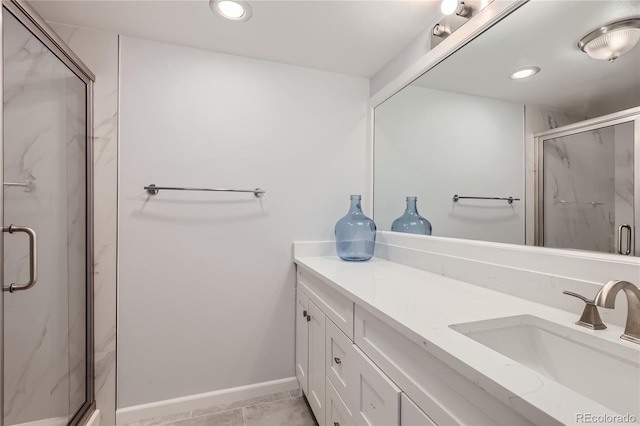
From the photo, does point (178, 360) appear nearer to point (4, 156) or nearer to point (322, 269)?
point (322, 269)

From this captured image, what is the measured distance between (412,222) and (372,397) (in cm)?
100

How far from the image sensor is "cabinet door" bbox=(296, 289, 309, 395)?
1.53 meters

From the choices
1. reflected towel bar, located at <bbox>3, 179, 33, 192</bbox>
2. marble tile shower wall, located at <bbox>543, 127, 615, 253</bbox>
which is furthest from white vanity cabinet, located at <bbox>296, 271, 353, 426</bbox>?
reflected towel bar, located at <bbox>3, 179, 33, 192</bbox>

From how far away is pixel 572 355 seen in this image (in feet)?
2.24

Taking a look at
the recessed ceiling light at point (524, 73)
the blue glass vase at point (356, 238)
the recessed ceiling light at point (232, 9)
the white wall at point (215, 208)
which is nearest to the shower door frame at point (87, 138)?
the white wall at point (215, 208)

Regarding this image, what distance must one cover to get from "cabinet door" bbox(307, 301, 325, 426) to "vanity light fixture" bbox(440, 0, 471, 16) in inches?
57.5

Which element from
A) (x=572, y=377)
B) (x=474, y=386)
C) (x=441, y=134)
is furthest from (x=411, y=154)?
(x=474, y=386)

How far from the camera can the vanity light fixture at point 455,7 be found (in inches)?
46.5

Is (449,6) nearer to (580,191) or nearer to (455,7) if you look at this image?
(455,7)

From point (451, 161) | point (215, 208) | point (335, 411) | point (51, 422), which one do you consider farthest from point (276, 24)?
point (51, 422)

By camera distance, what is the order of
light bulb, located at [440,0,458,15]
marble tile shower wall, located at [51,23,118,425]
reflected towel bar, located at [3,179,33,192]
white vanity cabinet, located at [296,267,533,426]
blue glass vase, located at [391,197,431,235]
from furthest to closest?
blue glass vase, located at [391,197,431,235] < marble tile shower wall, located at [51,23,118,425] < light bulb, located at [440,0,458,15] < reflected towel bar, located at [3,179,33,192] < white vanity cabinet, located at [296,267,533,426]

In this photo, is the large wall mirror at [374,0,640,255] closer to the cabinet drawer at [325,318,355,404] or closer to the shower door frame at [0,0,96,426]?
the cabinet drawer at [325,318,355,404]

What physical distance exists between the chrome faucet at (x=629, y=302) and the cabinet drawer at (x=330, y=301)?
0.67 meters

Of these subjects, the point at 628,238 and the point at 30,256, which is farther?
the point at 30,256
